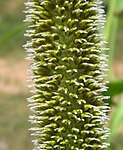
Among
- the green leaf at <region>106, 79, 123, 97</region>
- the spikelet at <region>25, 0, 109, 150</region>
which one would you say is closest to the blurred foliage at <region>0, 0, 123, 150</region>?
the green leaf at <region>106, 79, 123, 97</region>

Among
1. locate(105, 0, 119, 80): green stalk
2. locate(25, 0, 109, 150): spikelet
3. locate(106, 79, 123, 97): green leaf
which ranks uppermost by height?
locate(105, 0, 119, 80): green stalk

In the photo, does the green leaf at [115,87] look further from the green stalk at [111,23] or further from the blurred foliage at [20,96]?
the green stalk at [111,23]

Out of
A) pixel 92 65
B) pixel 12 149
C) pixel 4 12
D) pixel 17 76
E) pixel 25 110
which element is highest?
pixel 4 12

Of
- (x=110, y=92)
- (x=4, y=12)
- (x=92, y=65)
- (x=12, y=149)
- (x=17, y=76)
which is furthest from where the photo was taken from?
(x=4, y=12)

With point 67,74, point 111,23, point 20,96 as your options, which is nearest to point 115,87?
point 111,23

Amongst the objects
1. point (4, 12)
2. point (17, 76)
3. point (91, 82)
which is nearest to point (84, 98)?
point (91, 82)

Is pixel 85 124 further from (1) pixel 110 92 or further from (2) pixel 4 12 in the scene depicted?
(2) pixel 4 12

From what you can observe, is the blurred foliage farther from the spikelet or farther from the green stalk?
the spikelet
